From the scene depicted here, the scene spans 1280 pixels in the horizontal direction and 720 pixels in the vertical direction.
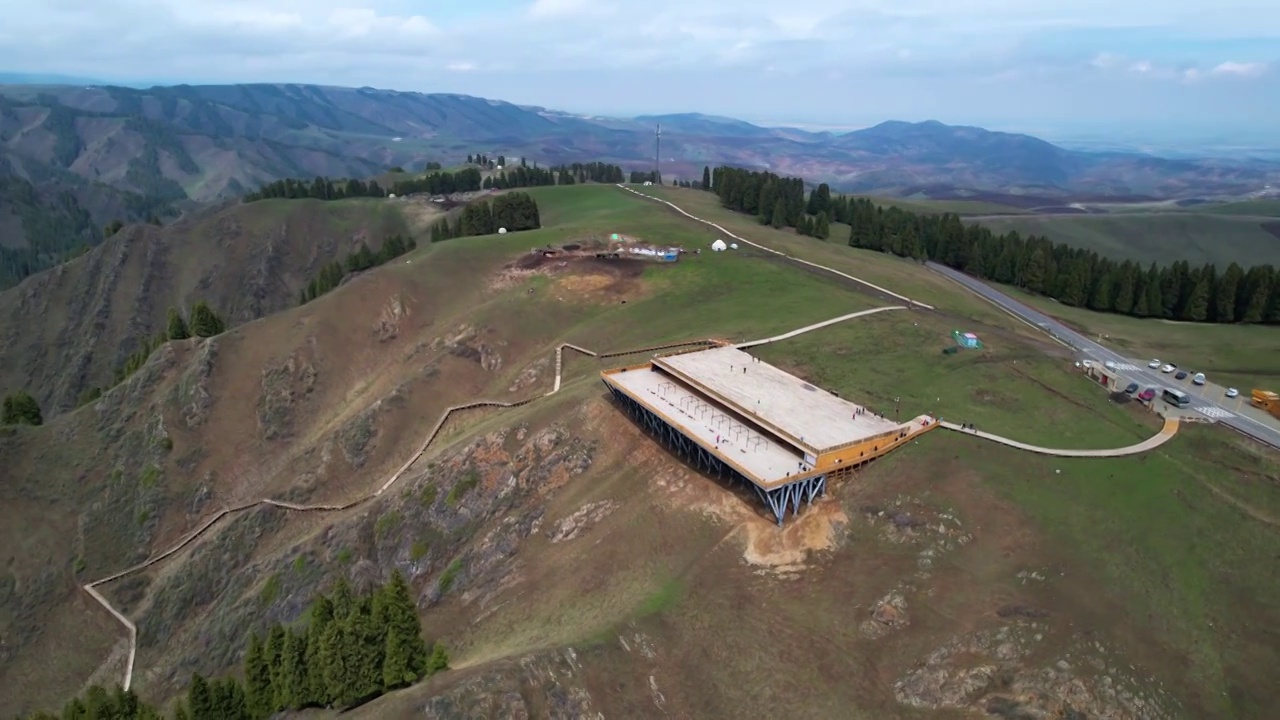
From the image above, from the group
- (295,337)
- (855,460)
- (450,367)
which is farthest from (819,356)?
(295,337)

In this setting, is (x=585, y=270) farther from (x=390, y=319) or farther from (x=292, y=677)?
(x=292, y=677)

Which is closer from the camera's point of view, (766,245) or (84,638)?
(84,638)

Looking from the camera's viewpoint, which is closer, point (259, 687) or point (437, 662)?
point (437, 662)

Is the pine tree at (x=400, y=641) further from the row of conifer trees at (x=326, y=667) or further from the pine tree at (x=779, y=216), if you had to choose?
the pine tree at (x=779, y=216)

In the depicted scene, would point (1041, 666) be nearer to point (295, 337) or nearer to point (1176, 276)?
point (1176, 276)

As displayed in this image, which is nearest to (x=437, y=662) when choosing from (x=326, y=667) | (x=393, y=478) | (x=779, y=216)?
(x=326, y=667)
